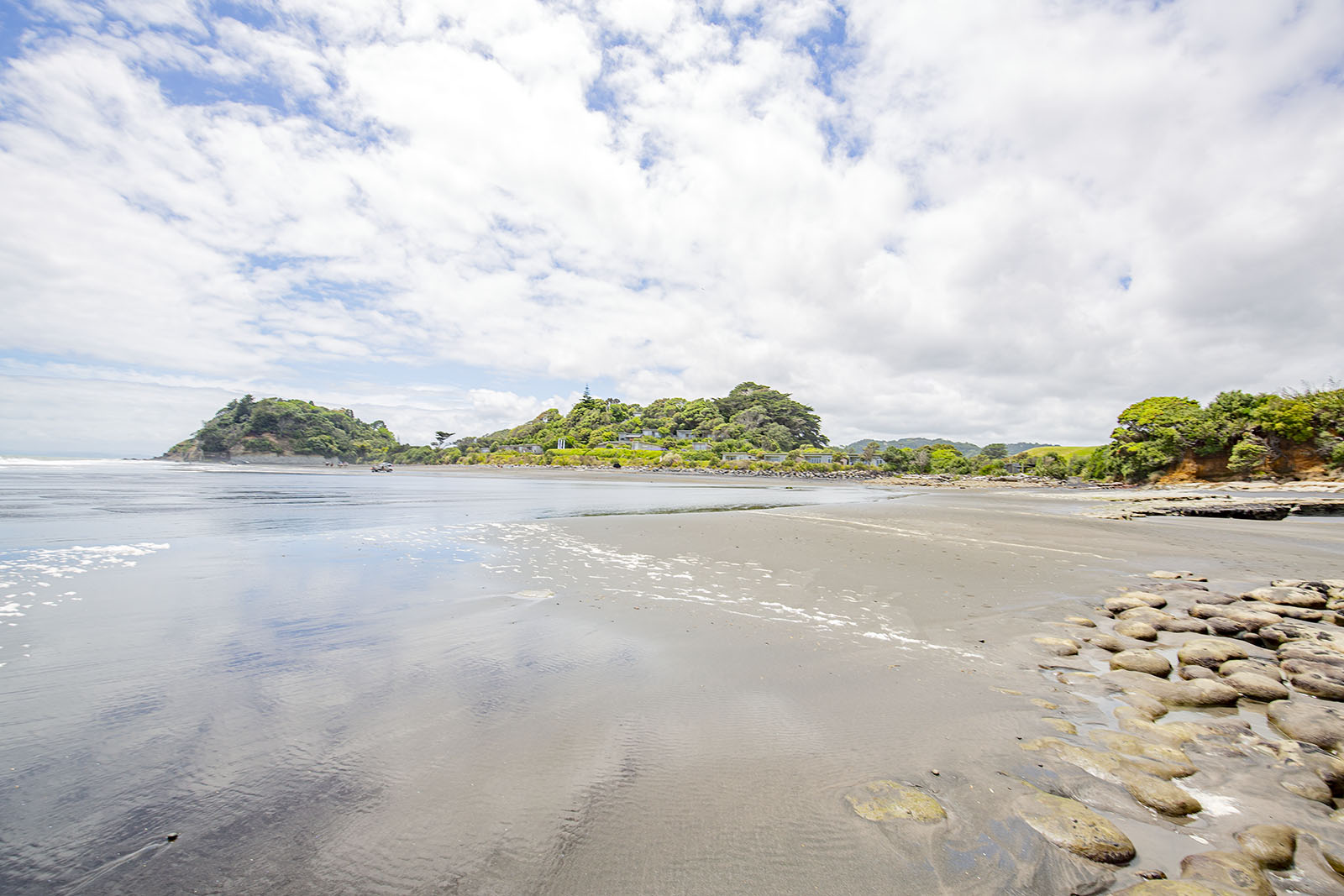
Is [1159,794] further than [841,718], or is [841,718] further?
[841,718]

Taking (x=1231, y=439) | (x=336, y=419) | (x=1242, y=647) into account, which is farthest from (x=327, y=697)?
(x=336, y=419)

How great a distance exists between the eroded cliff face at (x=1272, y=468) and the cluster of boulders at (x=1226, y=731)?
5563cm

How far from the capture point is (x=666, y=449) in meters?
126

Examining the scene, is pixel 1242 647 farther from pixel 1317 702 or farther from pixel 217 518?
pixel 217 518

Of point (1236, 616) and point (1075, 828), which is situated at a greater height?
point (1236, 616)

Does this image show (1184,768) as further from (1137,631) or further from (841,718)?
(1137,631)

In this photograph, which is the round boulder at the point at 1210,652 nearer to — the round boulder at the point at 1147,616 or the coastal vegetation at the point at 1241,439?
the round boulder at the point at 1147,616

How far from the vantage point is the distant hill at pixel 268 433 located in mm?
129500

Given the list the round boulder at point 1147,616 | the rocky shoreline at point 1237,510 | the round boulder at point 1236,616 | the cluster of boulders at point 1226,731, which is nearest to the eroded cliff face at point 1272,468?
the rocky shoreline at point 1237,510

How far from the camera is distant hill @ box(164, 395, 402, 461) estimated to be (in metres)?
130

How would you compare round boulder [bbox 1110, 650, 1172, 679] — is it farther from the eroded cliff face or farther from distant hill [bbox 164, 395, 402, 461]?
distant hill [bbox 164, 395, 402, 461]

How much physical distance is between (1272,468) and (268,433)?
179 metres

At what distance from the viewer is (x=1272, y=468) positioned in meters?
45.0

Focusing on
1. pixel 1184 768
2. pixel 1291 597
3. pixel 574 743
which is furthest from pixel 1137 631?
pixel 574 743
